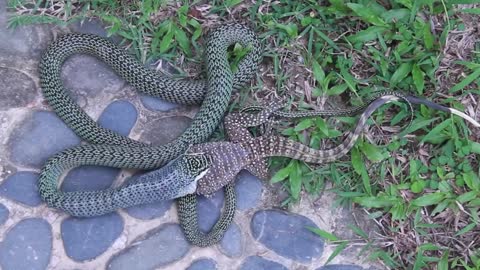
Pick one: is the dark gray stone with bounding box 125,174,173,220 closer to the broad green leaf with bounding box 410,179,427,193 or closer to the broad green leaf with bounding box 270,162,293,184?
the broad green leaf with bounding box 270,162,293,184

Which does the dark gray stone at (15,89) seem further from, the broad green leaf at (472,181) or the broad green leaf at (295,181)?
the broad green leaf at (472,181)

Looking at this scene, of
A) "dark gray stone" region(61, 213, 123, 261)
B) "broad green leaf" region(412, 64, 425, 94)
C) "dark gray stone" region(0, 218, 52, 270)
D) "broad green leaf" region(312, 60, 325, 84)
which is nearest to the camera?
"dark gray stone" region(0, 218, 52, 270)

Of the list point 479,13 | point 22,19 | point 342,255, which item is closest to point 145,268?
point 342,255

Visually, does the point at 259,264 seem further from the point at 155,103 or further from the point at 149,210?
the point at 155,103

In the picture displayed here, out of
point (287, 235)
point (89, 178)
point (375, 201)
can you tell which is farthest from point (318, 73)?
point (89, 178)

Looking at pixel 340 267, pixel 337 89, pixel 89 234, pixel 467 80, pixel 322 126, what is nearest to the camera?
pixel 89 234

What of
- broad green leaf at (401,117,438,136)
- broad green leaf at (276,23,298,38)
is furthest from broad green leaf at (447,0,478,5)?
broad green leaf at (276,23,298,38)
